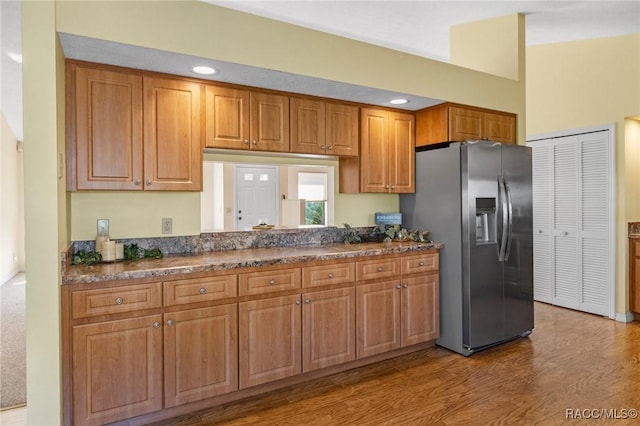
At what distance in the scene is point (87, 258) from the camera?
2486 millimetres

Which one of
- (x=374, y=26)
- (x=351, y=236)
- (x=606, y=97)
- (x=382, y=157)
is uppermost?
(x=374, y=26)

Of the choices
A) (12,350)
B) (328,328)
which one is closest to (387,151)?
(328,328)

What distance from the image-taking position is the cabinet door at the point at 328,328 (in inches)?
112

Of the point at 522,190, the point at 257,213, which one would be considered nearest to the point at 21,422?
the point at 257,213

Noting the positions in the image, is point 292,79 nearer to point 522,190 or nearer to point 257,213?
point 257,213

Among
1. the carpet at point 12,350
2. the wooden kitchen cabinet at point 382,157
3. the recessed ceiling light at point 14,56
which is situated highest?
the recessed ceiling light at point 14,56

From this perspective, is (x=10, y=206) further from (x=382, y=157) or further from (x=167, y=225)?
(x=382, y=157)

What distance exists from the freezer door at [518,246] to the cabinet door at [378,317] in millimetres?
1115

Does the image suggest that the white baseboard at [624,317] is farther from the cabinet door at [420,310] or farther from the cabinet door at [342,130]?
the cabinet door at [342,130]

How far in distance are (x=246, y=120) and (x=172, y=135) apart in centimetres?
55

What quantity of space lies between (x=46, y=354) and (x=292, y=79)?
2.23 metres

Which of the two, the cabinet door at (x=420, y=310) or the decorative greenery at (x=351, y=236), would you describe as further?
the decorative greenery at (x=351, y=236)

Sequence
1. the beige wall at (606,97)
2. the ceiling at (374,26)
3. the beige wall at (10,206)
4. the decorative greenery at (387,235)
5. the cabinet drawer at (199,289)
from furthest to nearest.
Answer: the beige wall at (10,206) → the beige wall at (606,97) → the decorative greenery at (387,235) → the ceiling at (374,26) → the cabinet drawer at (199,289)

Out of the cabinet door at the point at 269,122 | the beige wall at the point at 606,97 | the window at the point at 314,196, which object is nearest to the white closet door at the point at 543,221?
the beige wall at the point at 606,97
